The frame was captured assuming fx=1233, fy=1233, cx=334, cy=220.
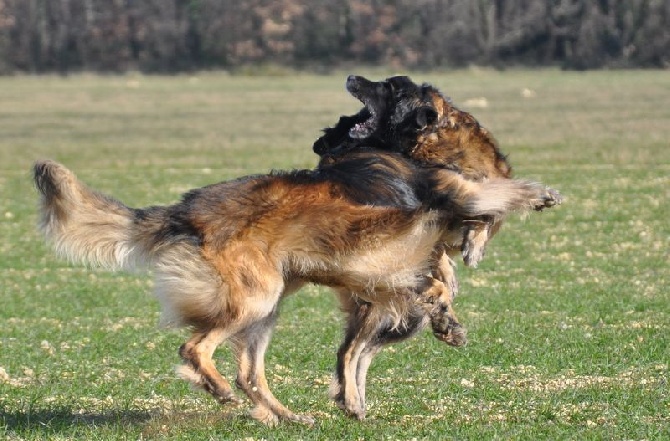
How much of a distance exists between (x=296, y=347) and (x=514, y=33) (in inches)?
→ 2630

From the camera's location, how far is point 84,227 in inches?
274

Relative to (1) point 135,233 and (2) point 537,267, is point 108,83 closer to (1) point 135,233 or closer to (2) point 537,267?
(2) point 537,267

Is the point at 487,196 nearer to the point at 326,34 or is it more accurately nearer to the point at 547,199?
the point at 547,199

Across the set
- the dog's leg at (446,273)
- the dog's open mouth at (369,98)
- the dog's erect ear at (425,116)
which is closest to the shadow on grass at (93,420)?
the dog's leg at (446,273)

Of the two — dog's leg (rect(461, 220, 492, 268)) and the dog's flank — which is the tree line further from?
the dog's flank

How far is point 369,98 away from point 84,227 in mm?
1994

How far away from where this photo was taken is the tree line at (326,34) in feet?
239

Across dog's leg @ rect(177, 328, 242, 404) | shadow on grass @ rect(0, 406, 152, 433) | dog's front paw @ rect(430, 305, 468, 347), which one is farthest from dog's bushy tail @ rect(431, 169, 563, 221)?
shadow on grass @ rect(0, 406, 152, 433)

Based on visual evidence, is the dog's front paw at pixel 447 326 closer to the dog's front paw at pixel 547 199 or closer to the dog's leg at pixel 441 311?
the dog's leg at pixel 441 311

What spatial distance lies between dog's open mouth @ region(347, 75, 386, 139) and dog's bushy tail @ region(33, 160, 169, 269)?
1521 mm

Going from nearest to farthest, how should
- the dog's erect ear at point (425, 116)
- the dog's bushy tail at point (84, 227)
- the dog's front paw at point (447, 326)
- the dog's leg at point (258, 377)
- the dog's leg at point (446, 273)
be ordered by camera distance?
the dog's bushy tail at point (84, 227) < the dog's leg at point (258, 377) < the dog's front paw at point (447, 326) < the dog's leg at point (446, 273) < the dog's erect ear at point (425, 116)

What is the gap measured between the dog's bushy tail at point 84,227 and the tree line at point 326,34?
66.6 m

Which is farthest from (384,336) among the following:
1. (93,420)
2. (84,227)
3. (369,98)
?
(84,227)

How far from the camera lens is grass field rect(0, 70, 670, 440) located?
23.4 ft
